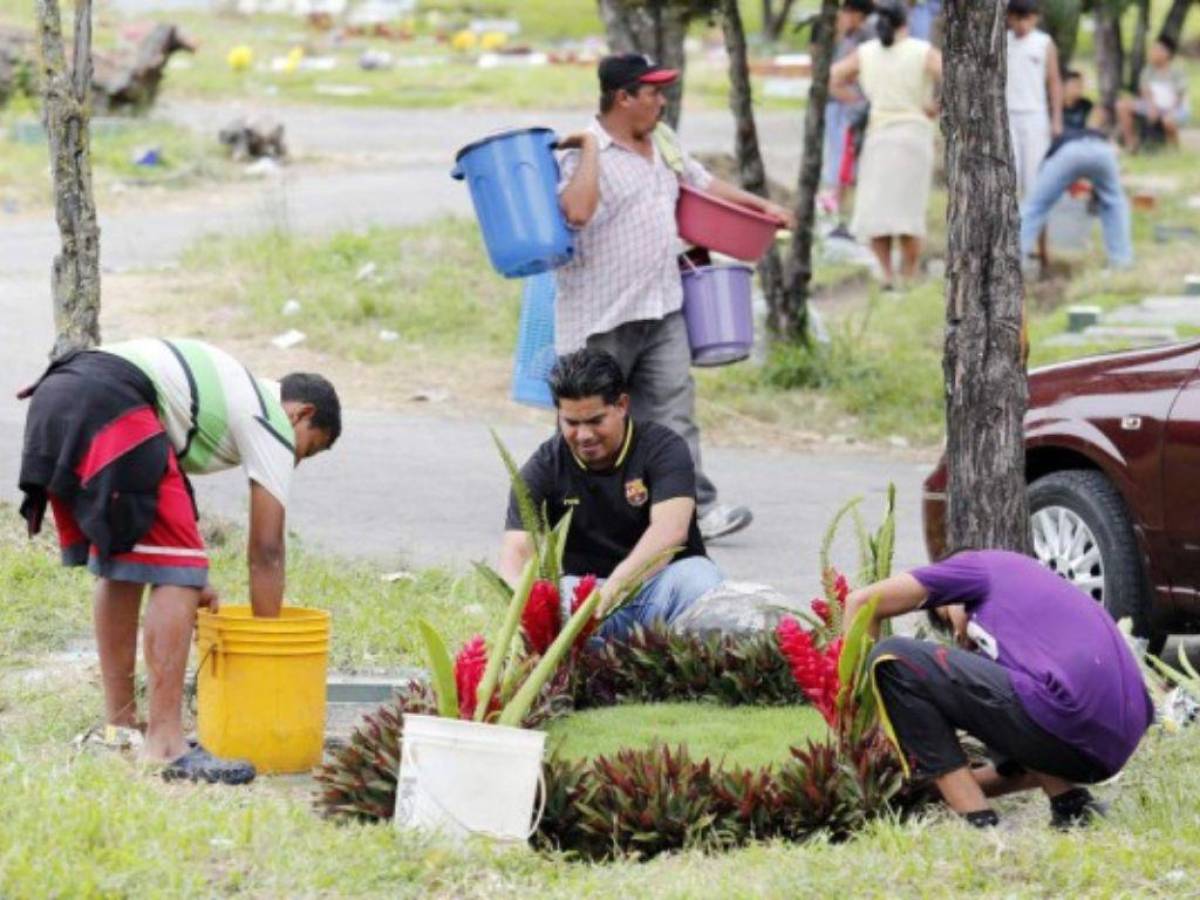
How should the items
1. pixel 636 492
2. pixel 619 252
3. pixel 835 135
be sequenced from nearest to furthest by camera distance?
pixel 636 492
pixel 619 252
pixel 835 135

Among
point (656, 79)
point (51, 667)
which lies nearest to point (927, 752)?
point (51, 667)

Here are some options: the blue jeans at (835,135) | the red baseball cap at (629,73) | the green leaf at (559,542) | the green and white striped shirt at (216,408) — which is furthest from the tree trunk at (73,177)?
the blue jeans at (835,135)

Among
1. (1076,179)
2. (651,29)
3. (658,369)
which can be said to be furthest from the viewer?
(1076,179)

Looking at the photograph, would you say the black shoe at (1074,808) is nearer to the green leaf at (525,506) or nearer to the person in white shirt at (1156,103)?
the green leaf at (525,506)

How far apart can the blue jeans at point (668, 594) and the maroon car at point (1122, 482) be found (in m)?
1.41

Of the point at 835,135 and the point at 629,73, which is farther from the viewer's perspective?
the point at 835,135

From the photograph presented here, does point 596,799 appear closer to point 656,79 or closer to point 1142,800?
point 1142,800

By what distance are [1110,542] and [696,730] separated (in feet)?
6.56

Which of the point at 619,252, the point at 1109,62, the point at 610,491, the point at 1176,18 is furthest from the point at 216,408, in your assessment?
the point at 1176,18

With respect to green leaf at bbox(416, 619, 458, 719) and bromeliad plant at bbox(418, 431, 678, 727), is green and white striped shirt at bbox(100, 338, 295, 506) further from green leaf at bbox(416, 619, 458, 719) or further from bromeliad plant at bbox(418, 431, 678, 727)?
green leaf at bbox(416, 619, 458, 719)

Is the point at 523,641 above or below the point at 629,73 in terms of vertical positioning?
below

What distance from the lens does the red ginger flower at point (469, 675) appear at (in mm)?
6320

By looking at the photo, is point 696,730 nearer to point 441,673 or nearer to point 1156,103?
point 441,673

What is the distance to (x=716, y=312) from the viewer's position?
9.81m
